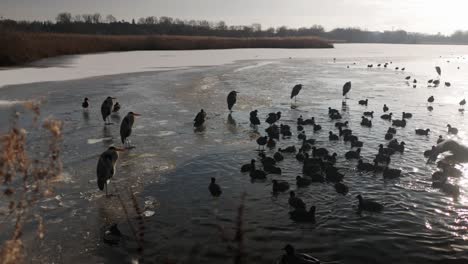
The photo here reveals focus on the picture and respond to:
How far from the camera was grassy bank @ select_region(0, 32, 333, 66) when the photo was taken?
109 ft

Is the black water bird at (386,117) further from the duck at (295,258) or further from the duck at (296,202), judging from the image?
the duck at (295,258)

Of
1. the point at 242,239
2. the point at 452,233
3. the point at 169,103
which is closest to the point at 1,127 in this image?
the point at 169,103

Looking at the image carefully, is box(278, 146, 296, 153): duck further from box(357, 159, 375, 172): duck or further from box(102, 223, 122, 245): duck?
box(102, 223, 122, 245): duck

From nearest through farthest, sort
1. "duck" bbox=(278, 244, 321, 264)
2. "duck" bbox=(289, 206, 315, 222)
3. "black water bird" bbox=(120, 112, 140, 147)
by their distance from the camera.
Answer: "duck" bbox=(278, 244, 321, 264), "duck" bbox=(289, 206, 315, 222), "black water bird" bbox=(120, 112, 140, 147)

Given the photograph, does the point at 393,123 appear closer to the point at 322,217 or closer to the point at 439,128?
the point at 439,128

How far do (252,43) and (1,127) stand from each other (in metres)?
53.2

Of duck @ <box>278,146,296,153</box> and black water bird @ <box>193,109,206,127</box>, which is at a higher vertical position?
black water bird @ <box>193,109,206,127</box>

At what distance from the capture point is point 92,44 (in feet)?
156

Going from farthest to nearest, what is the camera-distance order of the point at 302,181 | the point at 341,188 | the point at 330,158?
the point at 330,158 < the point at 302,181 < the point at 341,188

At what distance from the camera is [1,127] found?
12766 millimetres

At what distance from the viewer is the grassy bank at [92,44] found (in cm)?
3325

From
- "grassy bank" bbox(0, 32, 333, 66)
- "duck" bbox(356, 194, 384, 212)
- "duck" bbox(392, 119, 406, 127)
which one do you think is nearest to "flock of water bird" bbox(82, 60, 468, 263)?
"duck" bbox(356, 194, 384, 212)

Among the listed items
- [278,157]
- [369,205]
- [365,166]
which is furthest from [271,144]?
[369,205]

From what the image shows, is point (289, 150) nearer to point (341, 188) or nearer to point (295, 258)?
point (341, 188)
